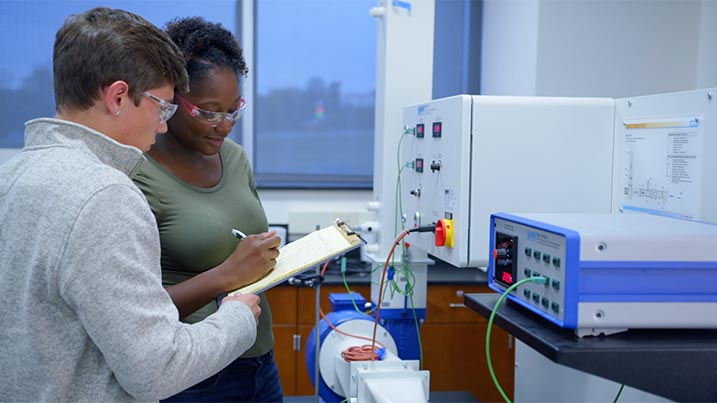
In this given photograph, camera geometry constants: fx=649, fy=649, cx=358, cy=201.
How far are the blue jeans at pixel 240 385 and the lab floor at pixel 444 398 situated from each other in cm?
134

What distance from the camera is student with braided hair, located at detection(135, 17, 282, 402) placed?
1.34m

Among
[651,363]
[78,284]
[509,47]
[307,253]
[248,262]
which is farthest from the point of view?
[509,47]

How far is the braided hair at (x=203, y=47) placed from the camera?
1.44 meters

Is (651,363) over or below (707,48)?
below

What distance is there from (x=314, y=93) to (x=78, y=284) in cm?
272

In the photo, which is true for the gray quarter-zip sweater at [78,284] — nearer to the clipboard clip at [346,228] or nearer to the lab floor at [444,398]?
the clipboard clip at [346,228]

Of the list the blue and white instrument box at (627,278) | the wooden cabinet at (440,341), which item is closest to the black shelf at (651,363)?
the blue and white instrument box at (627,278)

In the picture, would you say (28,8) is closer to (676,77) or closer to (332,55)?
(332,55)

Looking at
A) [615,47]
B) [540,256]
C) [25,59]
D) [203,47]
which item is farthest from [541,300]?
[25,59]

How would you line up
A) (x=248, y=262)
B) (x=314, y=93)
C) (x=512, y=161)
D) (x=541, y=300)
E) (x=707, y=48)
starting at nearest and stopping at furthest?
(x=541, y=300), (x=248, y=262), (x=512, y=161), (x=707, y=48), (x=314, y=93)

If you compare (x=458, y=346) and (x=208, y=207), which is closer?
(x=208, y=207)

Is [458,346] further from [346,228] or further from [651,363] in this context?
[651,363]

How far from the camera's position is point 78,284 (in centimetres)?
86

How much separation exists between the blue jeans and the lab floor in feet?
4.40
